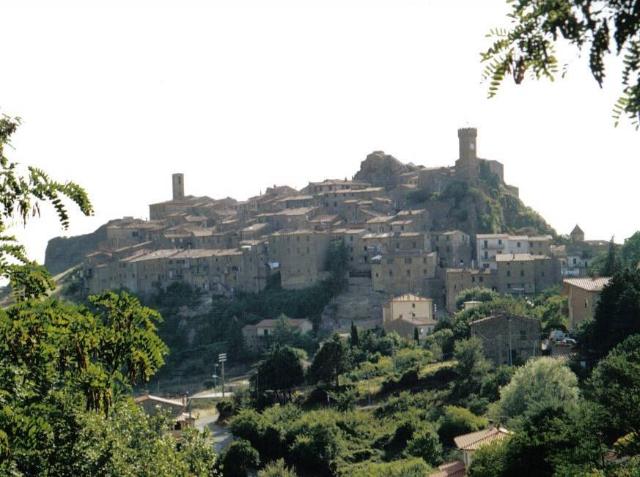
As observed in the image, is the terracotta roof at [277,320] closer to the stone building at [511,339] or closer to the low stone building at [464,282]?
the low stone building at [464,282]

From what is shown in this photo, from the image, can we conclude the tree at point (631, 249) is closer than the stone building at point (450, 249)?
Yes

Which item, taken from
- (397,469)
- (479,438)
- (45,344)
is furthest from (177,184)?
(45,344)

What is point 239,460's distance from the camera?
3669 centimetres

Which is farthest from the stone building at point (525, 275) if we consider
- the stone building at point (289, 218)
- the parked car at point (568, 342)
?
the parked car at point (568, 342)

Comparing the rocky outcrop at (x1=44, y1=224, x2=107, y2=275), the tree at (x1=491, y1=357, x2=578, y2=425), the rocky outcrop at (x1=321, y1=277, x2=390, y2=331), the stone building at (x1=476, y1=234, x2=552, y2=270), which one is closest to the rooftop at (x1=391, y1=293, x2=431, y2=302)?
the rocky outcrop at (x1=321, y1=277, x2=390, y2=331)

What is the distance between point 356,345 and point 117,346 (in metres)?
43.8

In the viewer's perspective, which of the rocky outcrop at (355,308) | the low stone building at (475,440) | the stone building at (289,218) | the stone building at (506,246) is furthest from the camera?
the stone building at (289,218)

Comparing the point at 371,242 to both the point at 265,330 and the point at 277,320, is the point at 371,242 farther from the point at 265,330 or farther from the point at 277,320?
the point at 265,330

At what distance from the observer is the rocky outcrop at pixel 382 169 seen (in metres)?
78.0

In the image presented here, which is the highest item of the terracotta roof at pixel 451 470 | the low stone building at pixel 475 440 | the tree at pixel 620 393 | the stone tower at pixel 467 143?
the stone tower at pixel 467 143

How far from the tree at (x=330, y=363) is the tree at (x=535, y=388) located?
12.5 meters

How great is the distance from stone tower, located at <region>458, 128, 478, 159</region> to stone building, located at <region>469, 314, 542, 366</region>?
98.6 feet

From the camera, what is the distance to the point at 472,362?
39375 millimetres

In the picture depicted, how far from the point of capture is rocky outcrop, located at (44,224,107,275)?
8819cm
